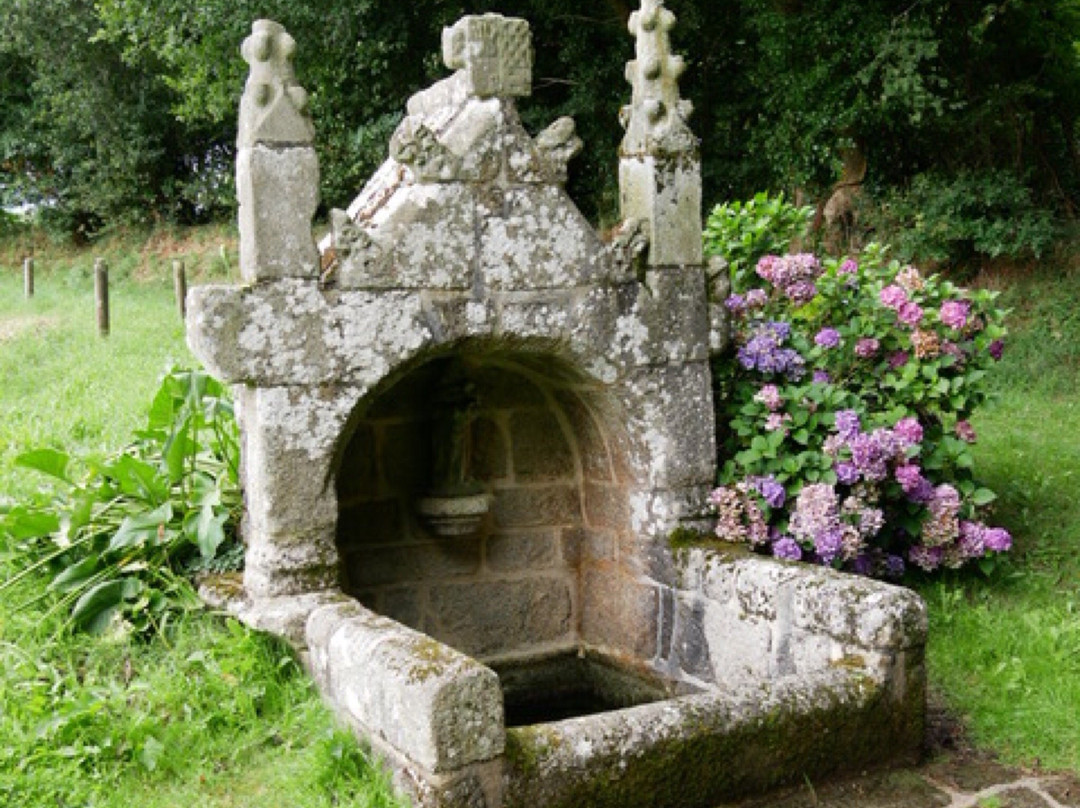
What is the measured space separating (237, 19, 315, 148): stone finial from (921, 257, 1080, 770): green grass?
3.02m

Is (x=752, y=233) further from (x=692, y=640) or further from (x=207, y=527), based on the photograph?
(x=207, y=527)

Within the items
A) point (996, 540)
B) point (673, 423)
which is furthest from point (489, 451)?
point (996, 540)

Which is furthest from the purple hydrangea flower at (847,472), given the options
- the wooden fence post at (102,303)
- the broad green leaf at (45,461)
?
the wooden fence post at (102,303)

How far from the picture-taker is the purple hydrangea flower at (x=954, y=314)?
502 centimetres

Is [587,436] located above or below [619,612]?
above

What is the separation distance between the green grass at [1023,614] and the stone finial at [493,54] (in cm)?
266

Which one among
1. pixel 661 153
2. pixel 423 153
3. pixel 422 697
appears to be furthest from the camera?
pixel 661 153

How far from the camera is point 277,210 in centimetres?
398

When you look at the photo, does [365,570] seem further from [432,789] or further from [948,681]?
[948,681]

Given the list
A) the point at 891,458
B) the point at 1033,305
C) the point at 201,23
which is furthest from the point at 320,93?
the point at 891,458

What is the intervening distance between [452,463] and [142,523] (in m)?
1.21

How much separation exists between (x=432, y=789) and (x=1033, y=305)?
902cm

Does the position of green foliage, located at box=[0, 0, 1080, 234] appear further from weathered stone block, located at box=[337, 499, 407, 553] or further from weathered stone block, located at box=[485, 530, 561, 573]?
weathered stone block, located at box=[337, 499, 407, 553]

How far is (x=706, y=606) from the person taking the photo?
448 centimetres
